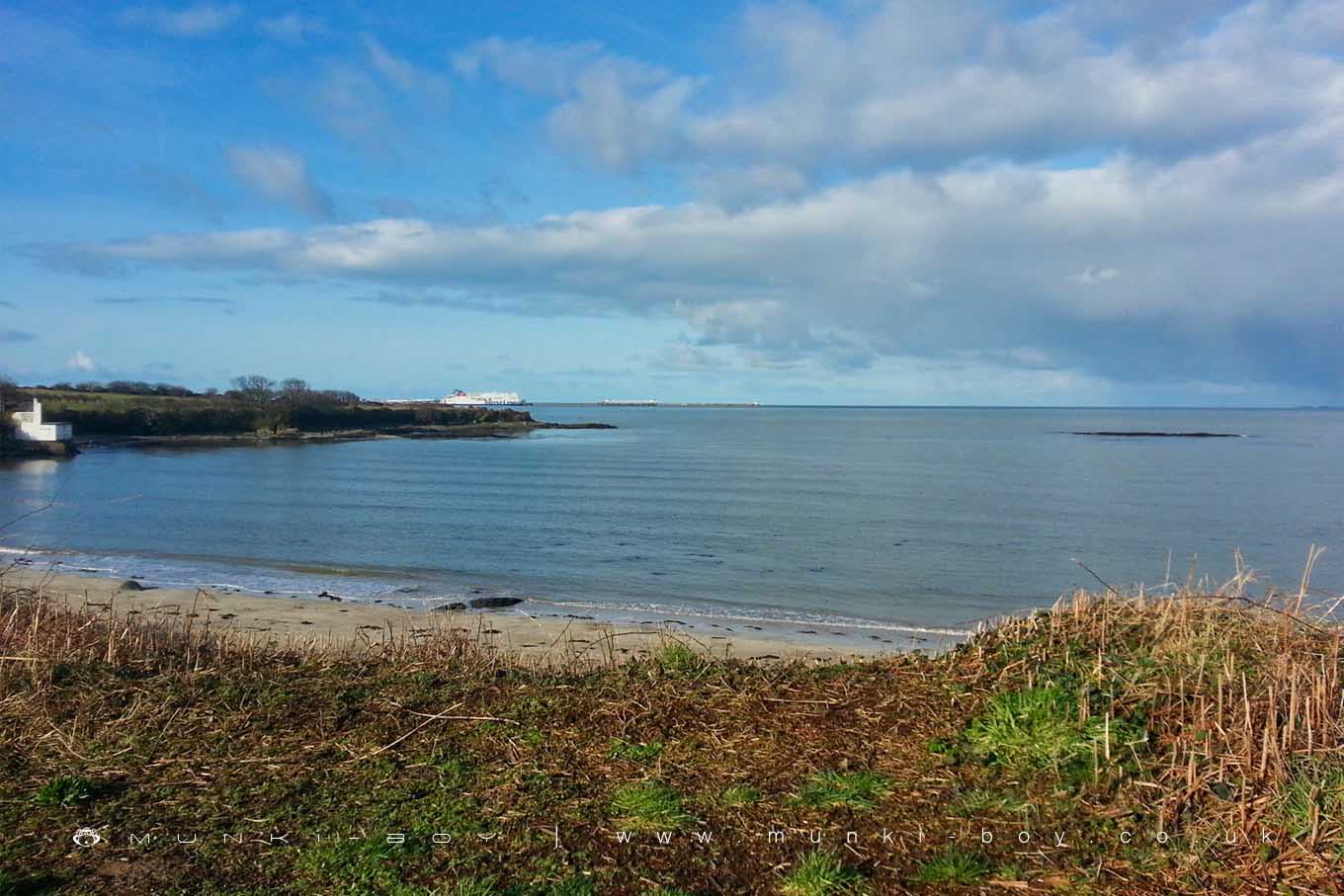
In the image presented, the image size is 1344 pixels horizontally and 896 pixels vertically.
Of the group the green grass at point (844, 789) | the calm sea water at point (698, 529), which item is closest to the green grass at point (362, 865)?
the green grass at point (844, 789)

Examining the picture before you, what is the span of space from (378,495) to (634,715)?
45.5m

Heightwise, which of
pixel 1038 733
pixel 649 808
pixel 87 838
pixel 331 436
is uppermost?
pixel 1038 733

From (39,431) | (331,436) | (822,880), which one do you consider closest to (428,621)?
(822,880)

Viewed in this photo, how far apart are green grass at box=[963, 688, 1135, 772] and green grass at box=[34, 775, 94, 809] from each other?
4.99m

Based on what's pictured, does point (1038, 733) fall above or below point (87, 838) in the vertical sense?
above

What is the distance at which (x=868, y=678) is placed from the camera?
22.3ft

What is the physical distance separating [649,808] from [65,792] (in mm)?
3212

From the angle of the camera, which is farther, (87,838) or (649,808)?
(649,808)

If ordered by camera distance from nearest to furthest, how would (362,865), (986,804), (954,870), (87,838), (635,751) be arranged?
(954,870) < (362,865) < (87,838) < (986,804) < (635,751)

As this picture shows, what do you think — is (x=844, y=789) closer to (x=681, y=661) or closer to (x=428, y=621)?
(x=681, y=661)

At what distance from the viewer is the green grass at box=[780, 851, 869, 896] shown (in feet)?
13.3

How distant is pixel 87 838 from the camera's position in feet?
15.0

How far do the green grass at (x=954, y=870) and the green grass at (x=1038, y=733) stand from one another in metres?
1.10

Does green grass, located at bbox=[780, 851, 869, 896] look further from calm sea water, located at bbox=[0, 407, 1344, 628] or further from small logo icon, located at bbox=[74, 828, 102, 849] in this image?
calm sea water, located at bbox=[0, 407, 1344, 628]
